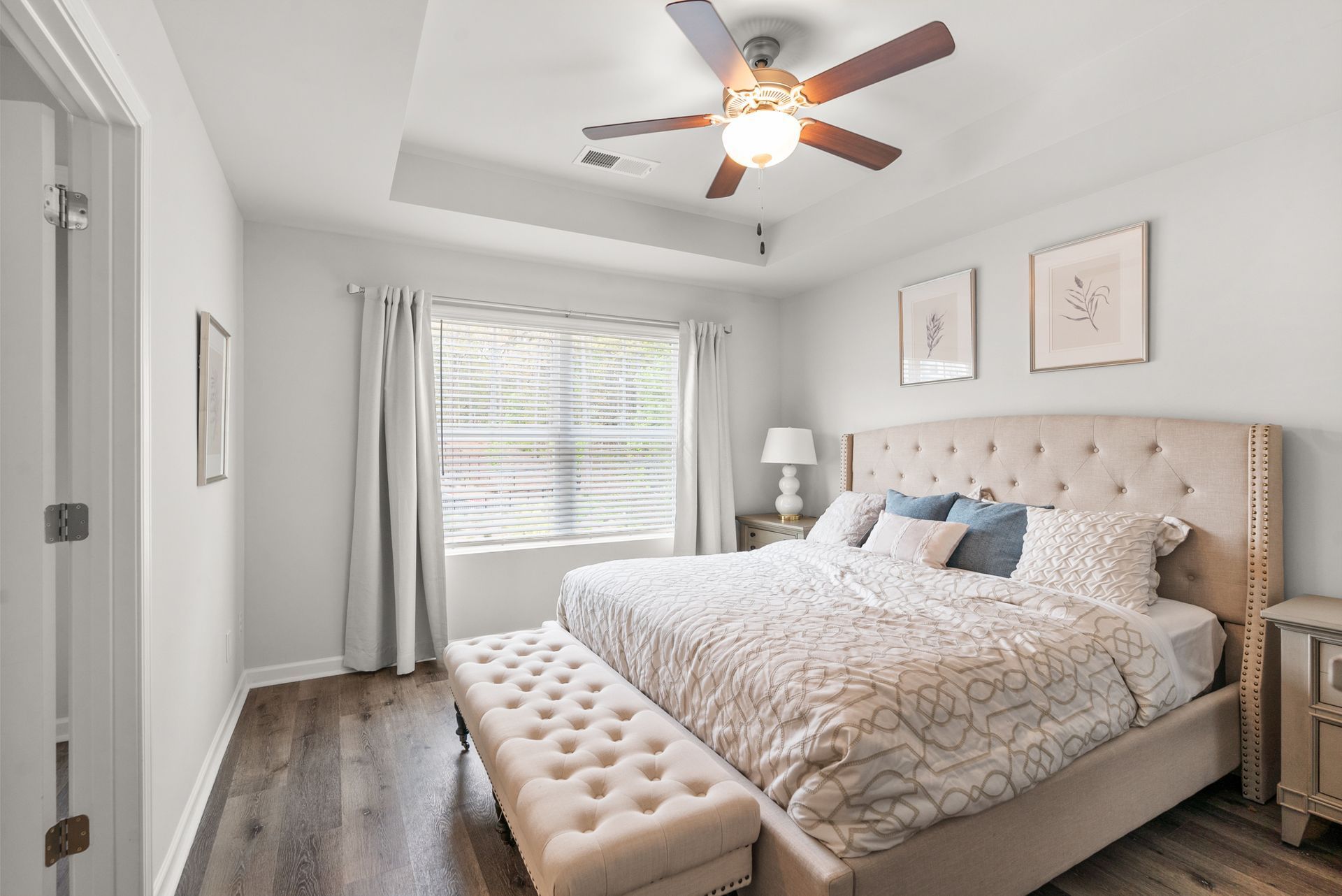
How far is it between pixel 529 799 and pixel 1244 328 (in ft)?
9.85

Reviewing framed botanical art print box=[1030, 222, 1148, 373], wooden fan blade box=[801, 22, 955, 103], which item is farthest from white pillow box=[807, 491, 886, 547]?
wooden fan blade box=[801, 22, 955, 103]

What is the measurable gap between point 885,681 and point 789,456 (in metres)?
2.93

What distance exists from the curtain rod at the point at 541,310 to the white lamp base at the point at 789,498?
44.5 inches

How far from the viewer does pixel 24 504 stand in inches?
54.9

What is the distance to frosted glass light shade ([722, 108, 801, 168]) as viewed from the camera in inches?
84.7

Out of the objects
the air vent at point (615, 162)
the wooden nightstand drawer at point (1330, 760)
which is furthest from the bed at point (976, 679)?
the air vent at point (615, 162)

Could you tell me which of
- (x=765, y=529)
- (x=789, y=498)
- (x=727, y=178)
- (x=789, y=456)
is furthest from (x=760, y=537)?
(x=727, y=178)

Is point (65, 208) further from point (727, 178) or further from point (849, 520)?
point (849, 520)

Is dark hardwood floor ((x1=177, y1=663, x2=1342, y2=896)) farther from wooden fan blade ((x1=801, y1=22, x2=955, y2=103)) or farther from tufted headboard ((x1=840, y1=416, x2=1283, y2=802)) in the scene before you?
wooden fan blade ((x1=801, y1=22, x2=955, y2=103))

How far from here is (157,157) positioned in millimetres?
1782

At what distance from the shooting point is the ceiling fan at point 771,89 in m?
1.80

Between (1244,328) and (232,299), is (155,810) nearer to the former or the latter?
(232,299)

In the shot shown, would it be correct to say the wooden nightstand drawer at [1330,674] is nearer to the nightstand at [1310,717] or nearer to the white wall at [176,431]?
the nightstand at [1310,717]

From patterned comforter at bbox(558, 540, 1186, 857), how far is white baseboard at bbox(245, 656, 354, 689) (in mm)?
1759
